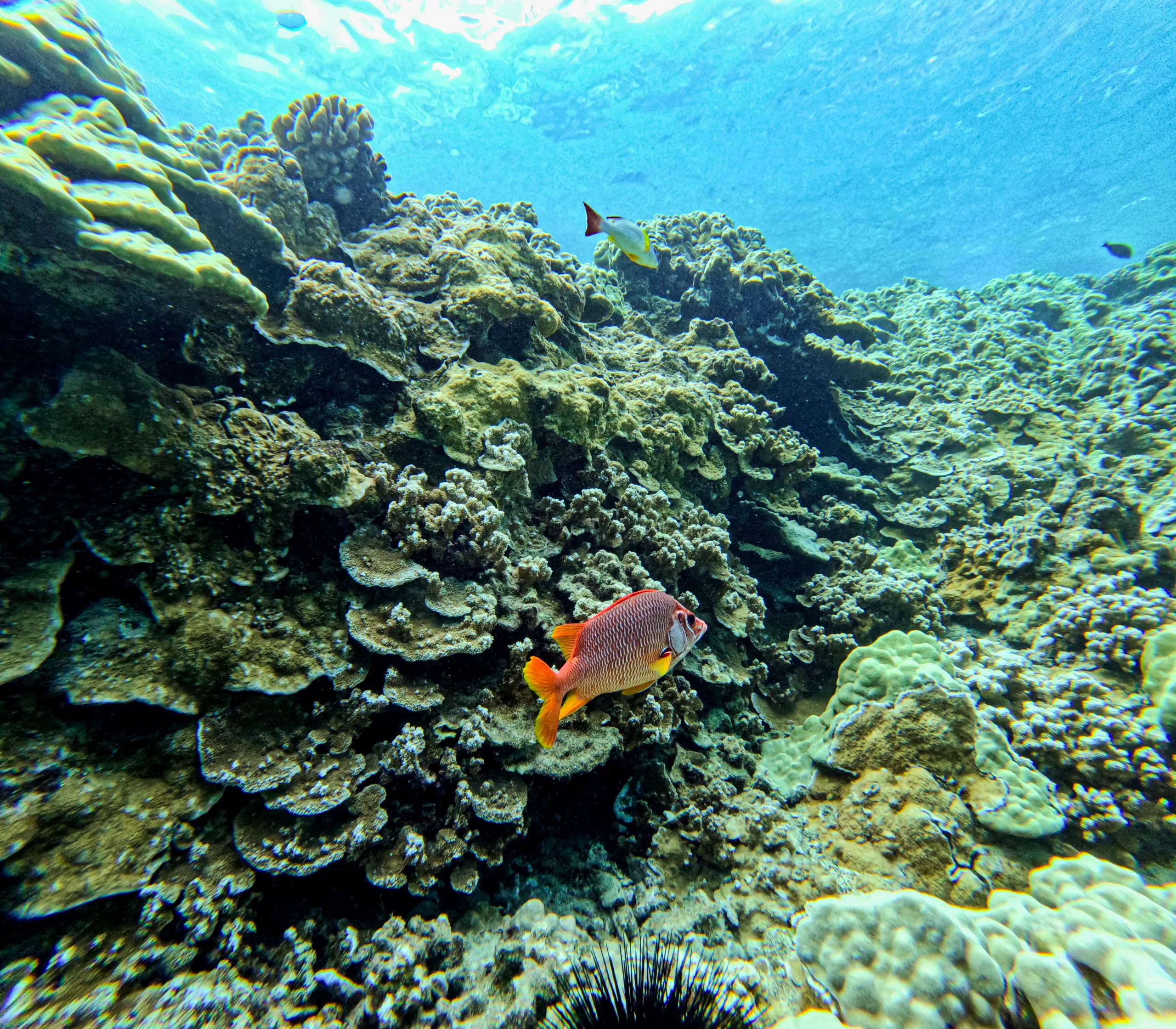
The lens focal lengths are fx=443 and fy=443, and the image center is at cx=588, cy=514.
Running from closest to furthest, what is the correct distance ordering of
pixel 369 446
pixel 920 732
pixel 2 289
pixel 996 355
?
pixel 2 289 → pixel 920 732 → pixel 369 446 → pixel 996 355

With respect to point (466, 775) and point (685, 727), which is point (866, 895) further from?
point (466, 775)

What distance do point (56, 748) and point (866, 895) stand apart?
A: 3.68 m

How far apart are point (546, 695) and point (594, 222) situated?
4.68m

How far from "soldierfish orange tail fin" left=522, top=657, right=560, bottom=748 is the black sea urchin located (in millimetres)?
864

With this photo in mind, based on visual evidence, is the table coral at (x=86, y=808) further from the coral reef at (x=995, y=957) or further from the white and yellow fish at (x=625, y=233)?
the white and yellow fish at (x=625, y=233)

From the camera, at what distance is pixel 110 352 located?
265 centimetres

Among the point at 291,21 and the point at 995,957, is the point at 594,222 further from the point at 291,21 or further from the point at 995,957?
the point at 291,21

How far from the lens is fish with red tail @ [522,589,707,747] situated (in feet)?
6.12

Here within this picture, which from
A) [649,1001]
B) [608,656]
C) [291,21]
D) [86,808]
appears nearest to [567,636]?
[608,656]

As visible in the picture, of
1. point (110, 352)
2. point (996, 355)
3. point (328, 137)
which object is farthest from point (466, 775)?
point (996, 355)

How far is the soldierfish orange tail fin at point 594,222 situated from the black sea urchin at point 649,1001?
534cm

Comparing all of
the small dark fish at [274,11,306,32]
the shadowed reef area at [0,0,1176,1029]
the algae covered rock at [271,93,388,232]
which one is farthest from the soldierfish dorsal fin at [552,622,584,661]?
the small dark fish at [274,11,306,32]

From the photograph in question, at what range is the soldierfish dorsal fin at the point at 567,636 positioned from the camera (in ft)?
6.29

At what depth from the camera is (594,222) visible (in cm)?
460
